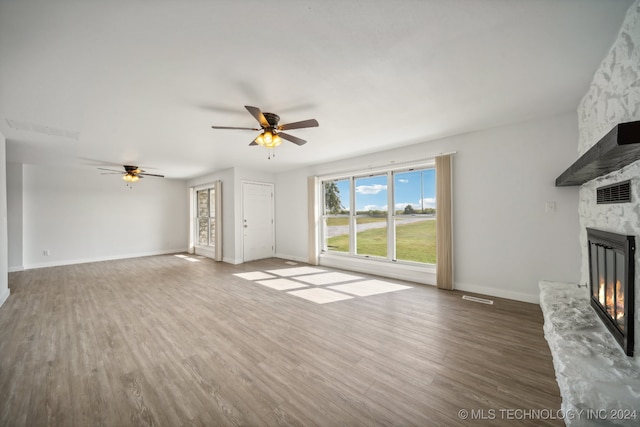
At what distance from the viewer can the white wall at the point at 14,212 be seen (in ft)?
18.0

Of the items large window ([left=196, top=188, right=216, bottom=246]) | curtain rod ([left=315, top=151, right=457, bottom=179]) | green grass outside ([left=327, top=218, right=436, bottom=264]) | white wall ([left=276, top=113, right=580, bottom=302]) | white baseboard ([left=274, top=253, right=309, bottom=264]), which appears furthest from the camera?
large window ([left=196, top=188, right=216, bottom=246])

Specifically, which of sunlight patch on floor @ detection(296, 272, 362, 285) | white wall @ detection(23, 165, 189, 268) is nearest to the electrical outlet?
Result: sunlight patch on floor @ detection(296, 272, 362, 285)

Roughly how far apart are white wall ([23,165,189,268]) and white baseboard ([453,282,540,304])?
846 centimetres

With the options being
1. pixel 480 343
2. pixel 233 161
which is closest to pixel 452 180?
pixel 480 343

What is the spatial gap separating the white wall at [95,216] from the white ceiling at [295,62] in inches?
139

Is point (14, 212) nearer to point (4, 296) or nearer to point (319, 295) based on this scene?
point (4, 296)

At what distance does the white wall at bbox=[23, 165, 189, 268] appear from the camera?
591 cm

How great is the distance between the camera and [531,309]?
3.07 meters

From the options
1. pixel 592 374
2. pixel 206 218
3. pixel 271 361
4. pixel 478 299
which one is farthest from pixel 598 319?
pixel 206 218

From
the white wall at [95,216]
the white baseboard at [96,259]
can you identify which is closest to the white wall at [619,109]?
the white wall at [95,216]

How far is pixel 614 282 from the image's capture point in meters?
1.81

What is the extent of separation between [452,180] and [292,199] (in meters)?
4.08

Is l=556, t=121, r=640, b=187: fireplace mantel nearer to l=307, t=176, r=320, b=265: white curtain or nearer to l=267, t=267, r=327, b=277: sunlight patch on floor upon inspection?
l=267, t=267, r=327, b=277: sunlight patch on floor

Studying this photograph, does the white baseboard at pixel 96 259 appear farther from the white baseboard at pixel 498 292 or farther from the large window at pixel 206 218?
the white baseboard at pixel 498 292
